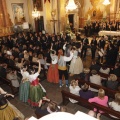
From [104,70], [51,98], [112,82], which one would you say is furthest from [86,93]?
[104,70]

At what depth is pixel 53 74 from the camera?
6.72 m

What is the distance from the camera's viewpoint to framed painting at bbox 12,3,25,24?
1666 cm

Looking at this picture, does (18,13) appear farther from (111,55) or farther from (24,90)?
(24,90)

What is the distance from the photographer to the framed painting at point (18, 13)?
16663mm

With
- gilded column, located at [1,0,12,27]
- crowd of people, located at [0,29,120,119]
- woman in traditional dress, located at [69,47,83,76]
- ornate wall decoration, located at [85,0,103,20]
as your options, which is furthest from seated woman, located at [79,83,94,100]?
ornate wall decoration, located at [85,0,103,20]

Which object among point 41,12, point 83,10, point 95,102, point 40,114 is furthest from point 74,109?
point 83,10

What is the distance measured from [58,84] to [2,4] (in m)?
12.3

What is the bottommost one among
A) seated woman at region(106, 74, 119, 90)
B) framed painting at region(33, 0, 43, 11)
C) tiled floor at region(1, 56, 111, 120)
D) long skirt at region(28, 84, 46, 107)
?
tiled floor at region(1, 56, 111, 120)

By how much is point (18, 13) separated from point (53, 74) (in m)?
12.8

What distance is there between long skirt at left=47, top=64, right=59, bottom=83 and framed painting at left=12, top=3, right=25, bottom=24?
1222 centimetres

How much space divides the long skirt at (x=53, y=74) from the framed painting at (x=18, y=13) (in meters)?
12.2

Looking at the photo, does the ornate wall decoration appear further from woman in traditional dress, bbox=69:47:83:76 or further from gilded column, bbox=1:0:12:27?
woman in traditional dress, bbox=69:47:83:76

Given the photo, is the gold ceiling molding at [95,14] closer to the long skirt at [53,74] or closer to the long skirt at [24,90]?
the long skirt at [53,74]

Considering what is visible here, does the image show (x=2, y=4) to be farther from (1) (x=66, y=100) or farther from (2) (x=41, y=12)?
(1) (x=66, y=100)
